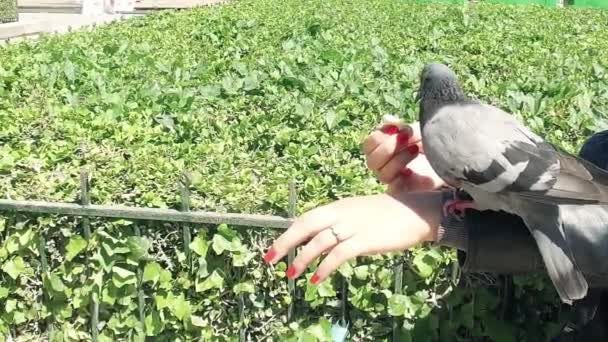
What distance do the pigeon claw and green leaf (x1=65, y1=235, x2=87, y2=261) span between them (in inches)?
61.9

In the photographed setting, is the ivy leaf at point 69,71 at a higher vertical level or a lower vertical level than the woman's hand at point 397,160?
higher

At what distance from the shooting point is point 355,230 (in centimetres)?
172

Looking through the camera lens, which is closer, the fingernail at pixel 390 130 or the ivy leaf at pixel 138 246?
the fingernail at pixel 390 130

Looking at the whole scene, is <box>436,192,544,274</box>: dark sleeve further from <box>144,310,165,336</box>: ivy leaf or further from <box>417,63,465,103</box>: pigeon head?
<box>144,310,165,336</box>: ivy leaf

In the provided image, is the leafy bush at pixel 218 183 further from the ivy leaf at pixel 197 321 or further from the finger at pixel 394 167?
the finger at pixel 394 167

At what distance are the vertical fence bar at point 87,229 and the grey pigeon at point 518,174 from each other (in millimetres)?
1218

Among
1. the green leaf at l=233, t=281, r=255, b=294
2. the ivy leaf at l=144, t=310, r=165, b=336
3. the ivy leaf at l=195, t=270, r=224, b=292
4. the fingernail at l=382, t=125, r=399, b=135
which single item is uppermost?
the fingernail at l=382, t=125, r=399, b=135

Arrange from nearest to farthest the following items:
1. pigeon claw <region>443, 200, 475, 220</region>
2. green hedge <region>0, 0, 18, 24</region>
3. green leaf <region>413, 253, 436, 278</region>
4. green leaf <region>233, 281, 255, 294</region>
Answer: pigeon claw <region>443, 200, 475, 220</region>
green leaf <region>413, 253, 436, 278</region>
green leaf <region>233, 281, 255, 294</region>
green hedge <region>0, 0, 18, 24</region>

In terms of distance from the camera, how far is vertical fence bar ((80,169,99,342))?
2886mm

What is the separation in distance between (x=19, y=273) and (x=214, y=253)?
2.62 ft

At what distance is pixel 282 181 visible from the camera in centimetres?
300

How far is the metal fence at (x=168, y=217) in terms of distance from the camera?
271 centimetres

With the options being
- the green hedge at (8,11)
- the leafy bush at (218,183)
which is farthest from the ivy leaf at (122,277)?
the green hedge at (8,11)

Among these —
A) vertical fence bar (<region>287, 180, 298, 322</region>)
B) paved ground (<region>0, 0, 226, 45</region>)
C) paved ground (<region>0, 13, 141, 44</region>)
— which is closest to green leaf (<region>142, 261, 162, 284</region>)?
vertical fence bar (<region>287, 180, 298, 322</region>)
